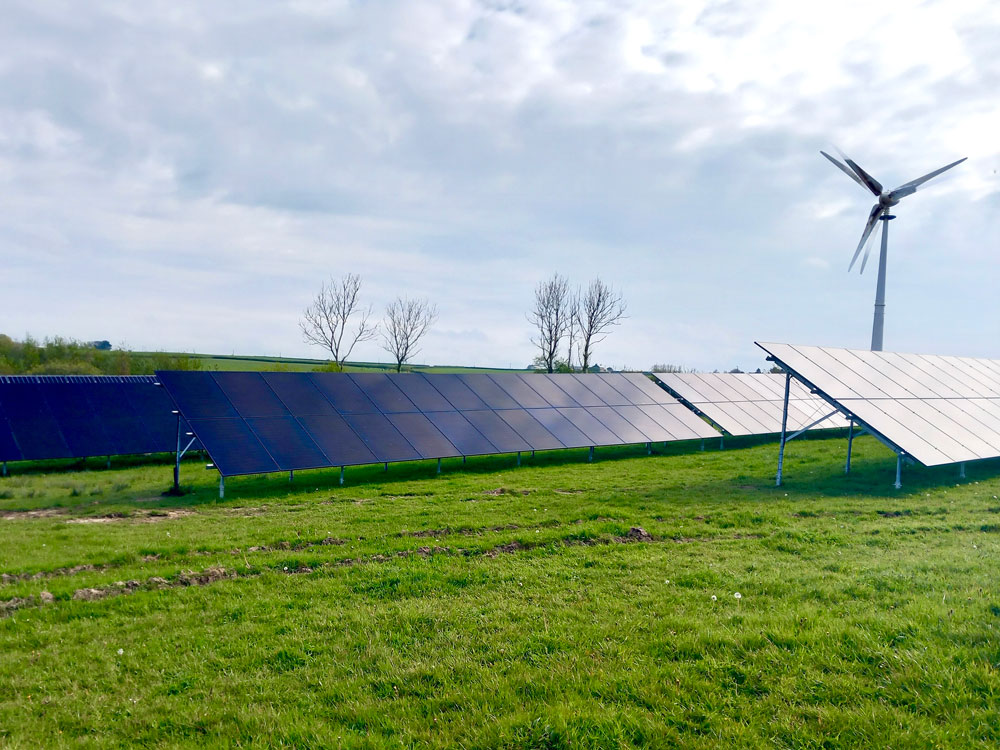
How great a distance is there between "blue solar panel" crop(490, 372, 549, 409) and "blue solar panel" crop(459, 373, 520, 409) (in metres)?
0.26

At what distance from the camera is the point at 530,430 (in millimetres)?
22000

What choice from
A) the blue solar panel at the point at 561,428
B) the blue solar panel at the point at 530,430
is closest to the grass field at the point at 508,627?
the blue solar panel at the point at 530,430

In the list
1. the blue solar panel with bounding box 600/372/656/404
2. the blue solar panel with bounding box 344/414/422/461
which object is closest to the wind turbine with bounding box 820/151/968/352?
the blue solar panel with bounding box 600/372/656/404

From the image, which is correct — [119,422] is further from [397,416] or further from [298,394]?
[397,416]

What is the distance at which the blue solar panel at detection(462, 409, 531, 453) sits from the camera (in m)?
20.5

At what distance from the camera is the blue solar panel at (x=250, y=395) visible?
725 inches

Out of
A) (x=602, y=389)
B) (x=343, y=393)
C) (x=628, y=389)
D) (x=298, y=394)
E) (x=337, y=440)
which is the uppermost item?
(x=628, y=389)

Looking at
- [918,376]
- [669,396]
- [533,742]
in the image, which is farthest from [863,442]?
[533,742]

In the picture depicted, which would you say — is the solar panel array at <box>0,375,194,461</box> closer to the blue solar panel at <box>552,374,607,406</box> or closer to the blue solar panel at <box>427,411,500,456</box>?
the blue solar panel at <box>427,411,500,456</box>

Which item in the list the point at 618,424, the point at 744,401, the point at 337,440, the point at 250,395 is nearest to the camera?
the point at 337,440

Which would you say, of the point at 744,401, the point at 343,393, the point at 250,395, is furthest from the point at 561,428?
the point at 744,401

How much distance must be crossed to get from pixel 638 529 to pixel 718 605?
392cm

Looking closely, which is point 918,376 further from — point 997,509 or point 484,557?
point 484,557

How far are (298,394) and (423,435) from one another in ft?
14.1
